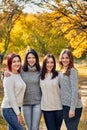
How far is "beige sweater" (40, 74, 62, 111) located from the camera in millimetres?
7473

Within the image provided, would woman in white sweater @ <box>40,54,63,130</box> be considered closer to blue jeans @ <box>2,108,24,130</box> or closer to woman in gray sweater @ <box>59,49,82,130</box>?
woman in gray sweater @ <box>59,49,82,130</box>

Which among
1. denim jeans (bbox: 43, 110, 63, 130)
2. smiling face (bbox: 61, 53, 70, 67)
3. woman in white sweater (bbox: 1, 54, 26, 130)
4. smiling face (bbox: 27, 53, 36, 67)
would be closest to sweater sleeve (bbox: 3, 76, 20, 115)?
woman in white sweater (bbox: 1, 54, 26, 130)

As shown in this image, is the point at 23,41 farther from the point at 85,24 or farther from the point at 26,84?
the point at 26,84

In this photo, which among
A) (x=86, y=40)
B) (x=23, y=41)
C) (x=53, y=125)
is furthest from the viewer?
(x=23, y=41)

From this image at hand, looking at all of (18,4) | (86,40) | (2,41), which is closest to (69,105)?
(18,4)

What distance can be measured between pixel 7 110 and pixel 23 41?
7017 centimetres

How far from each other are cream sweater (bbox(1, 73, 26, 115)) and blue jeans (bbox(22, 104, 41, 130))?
0.34 metres

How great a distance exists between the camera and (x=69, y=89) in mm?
7379

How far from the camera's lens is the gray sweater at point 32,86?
752cm

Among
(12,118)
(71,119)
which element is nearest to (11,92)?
(12,118)

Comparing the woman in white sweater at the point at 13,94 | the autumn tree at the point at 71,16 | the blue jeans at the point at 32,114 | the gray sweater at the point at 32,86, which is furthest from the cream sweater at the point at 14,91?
the autumn tree at the point at 71,16

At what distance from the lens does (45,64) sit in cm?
756

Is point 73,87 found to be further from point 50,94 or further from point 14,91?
point 14,91

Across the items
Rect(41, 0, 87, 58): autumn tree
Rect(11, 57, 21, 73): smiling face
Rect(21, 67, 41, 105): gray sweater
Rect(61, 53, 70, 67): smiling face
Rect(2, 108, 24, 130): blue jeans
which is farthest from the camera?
Rect(41, 0, 87, 58): autumn tree
